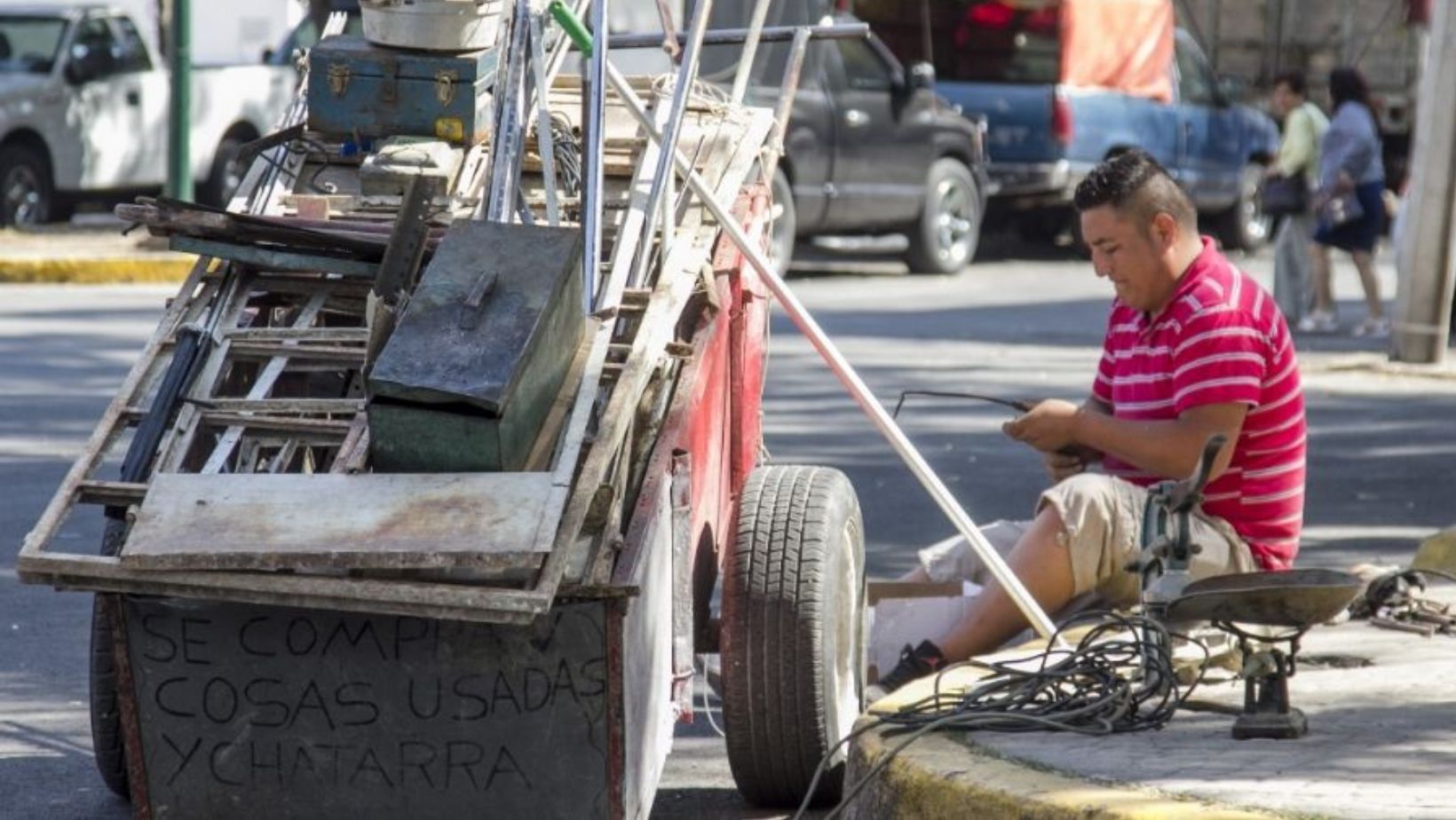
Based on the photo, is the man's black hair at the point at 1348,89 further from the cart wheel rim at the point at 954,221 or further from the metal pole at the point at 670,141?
the metal pole at the point at 670,141

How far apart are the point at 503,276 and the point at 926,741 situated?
3.81 ft

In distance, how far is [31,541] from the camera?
4293 mm

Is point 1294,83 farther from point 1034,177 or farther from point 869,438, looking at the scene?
point 869,438

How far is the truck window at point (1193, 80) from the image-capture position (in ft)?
73.8

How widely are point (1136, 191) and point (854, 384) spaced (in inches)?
32.2

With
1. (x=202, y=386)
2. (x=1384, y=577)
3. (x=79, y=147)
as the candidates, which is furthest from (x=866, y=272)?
(x=202, y=386)

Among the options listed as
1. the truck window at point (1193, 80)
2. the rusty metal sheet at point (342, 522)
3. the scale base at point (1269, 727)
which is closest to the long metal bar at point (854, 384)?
the scale base at point (1269, 727)

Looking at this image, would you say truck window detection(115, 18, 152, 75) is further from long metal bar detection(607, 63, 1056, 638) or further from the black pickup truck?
long metal bar detection(607, 63, 1056, 638)

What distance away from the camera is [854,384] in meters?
5.50

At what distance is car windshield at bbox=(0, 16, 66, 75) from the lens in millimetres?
19469

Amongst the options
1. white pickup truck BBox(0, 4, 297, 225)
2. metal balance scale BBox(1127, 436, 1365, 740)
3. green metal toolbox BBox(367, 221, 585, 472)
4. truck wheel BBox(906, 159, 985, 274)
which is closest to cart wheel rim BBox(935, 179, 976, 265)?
Result: truck wheel BBox(906, 159, 985, 274)

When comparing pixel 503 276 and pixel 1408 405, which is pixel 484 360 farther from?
pixel 1408 405

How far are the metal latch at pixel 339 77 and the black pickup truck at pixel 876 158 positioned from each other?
10.8 m

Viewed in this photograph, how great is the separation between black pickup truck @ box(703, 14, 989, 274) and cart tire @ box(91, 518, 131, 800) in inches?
463
